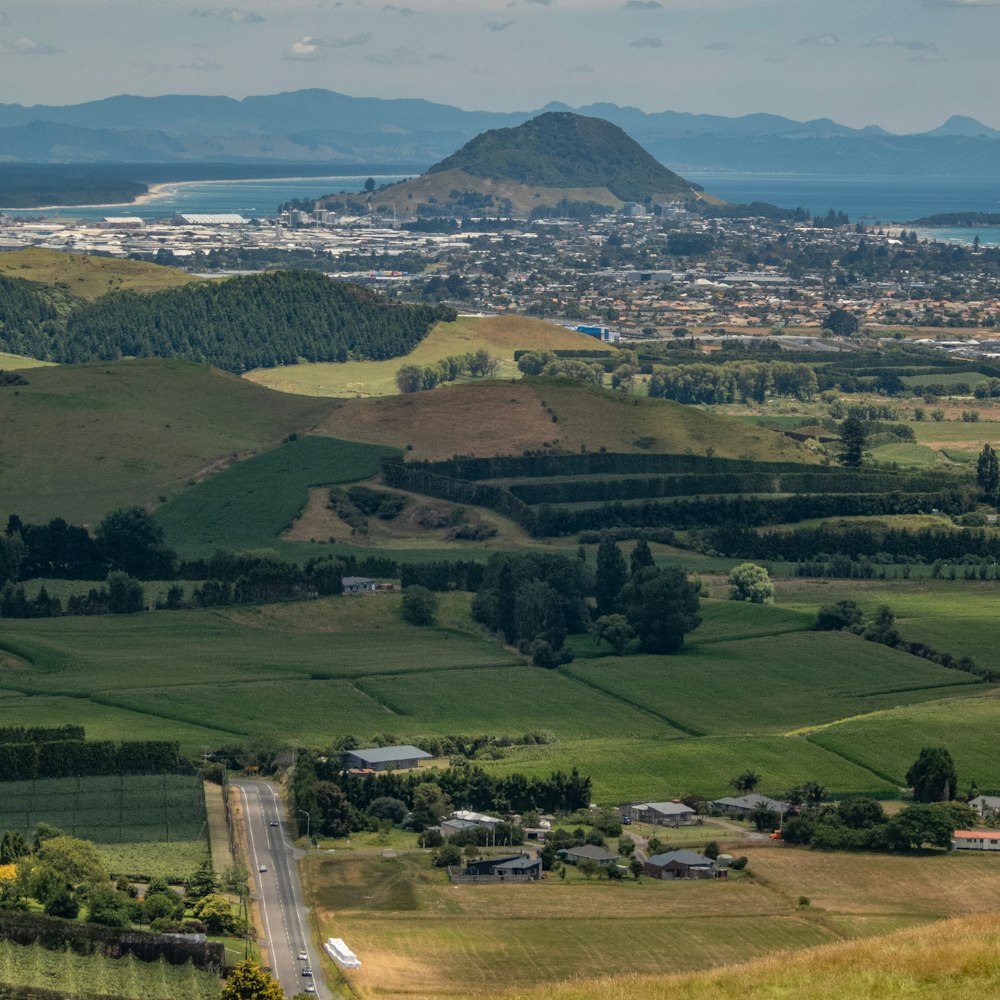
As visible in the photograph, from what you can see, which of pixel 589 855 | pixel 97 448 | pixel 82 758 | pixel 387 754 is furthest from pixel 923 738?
pixel 97 448

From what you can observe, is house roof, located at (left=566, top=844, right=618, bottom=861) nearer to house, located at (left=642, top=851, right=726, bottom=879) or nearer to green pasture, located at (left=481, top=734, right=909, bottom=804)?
house, located at (left=642, top=851, right=726, bottom=879)

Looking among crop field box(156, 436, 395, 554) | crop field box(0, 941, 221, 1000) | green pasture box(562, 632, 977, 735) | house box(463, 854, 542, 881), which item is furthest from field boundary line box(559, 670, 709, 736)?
crop field box(0, 941, 221, 1000)

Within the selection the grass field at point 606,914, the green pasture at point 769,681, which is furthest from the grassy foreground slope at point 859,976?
the green pasture at point 769,681

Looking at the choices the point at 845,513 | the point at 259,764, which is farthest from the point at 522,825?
the point at 845,513

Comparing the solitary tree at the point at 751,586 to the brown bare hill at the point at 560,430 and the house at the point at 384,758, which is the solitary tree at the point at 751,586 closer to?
the house at the point at 384,758

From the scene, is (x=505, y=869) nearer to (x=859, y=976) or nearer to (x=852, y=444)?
(x=859, y=976)
